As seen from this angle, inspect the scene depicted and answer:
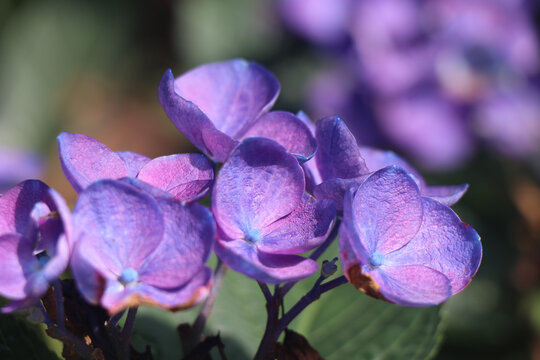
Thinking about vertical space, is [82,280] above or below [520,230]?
above

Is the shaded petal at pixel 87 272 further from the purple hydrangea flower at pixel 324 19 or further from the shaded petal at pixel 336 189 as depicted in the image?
the purple hydrangea flower at pixel 324 19

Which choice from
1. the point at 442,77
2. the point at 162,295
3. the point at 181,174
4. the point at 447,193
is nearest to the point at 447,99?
the point at 442,77

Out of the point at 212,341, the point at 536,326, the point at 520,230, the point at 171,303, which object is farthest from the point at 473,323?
the point at 171,303

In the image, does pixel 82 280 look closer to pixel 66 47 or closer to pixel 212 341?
pixel 212 341

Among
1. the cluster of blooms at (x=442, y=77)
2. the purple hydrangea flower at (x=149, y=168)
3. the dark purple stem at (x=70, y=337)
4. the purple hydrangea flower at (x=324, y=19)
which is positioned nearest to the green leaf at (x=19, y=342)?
the dark purple stem at (x=70, y=337)

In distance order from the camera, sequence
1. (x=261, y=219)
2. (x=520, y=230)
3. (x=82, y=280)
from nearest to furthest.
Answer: (x=82, y=280) < (x=261, y=219) < (x=520, y=230)

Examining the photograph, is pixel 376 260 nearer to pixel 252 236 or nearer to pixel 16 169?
pixel 252 236

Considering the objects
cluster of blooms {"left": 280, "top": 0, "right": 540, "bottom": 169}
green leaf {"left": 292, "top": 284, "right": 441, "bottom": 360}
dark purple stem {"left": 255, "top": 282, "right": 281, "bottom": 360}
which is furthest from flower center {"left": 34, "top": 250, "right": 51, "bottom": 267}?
cluster of blooms {"left": 280, "top": 0, "right": 540, "bottom": 169}

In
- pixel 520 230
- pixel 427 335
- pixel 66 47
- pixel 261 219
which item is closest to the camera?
pixel 261 219

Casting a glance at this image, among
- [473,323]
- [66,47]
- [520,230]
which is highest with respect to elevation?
[66,47]
